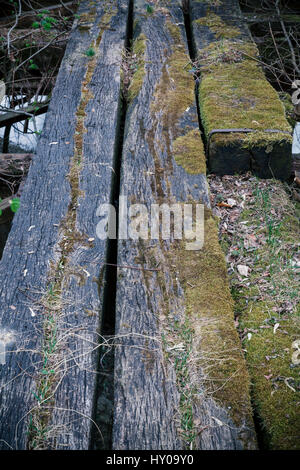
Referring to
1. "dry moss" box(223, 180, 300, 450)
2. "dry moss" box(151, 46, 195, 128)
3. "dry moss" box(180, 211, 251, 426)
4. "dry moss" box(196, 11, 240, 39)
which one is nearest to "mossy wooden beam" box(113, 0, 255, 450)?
"dry moss" box(180, 211, 251, 426)

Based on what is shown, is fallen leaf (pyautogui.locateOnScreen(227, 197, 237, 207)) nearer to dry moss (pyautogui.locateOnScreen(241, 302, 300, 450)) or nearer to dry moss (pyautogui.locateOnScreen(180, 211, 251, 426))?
dry moss (pyautogui.locateOnScreen(180, 211, 251, 426))

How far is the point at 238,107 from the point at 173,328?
7.63 feet

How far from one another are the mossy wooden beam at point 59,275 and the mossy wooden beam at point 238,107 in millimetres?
927

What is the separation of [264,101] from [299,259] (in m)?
1.75

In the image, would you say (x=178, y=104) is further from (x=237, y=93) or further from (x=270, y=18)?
(x=270, y=18)

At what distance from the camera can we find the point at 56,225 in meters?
2.66

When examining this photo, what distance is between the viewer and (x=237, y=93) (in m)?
3.69

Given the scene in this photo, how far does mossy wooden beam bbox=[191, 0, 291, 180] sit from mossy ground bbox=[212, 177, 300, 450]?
0.19 meters

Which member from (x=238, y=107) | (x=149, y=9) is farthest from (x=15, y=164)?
(x=149, y=9)

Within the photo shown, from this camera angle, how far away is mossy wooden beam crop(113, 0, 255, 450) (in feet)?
5.77

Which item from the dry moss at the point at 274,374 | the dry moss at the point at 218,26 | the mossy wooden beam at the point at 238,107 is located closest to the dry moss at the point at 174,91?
the mossy wooden beam at the point at 238,107

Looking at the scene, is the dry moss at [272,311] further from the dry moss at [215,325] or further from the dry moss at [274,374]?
the dry moss at [215,325]

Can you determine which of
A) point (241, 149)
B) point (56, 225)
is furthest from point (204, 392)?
point (241, 149)
